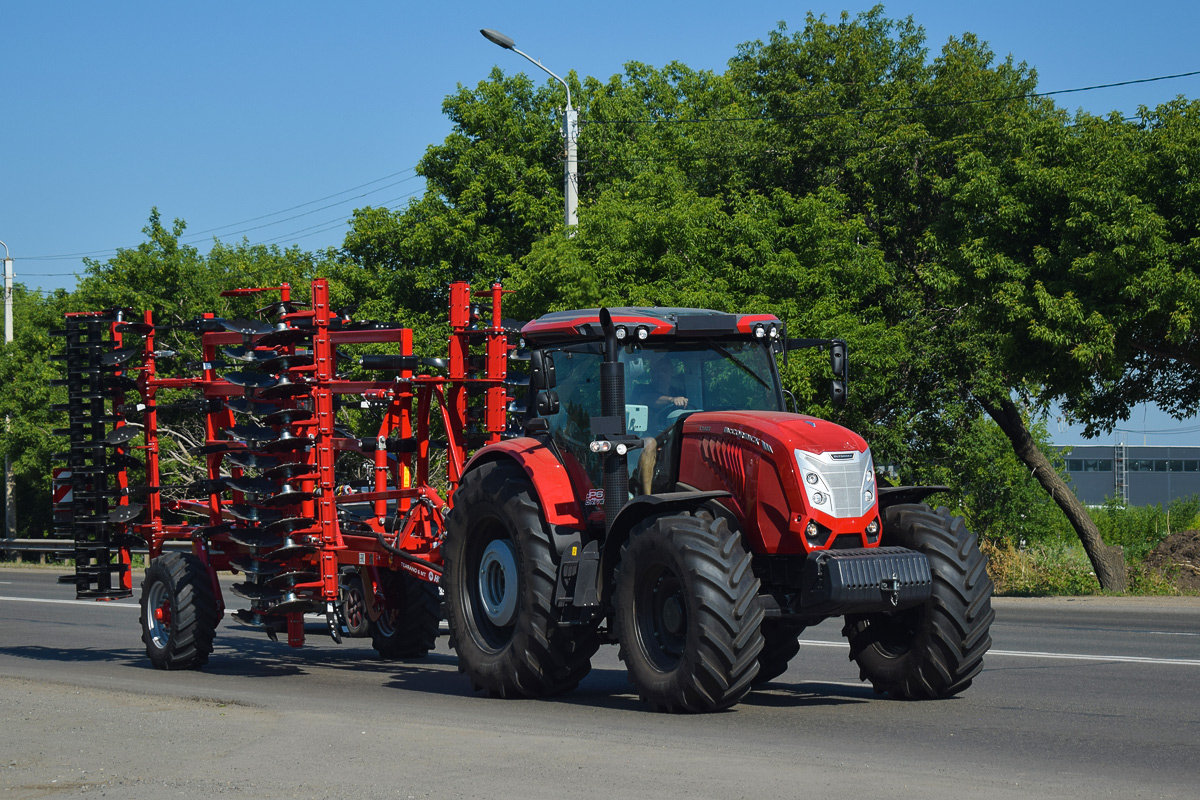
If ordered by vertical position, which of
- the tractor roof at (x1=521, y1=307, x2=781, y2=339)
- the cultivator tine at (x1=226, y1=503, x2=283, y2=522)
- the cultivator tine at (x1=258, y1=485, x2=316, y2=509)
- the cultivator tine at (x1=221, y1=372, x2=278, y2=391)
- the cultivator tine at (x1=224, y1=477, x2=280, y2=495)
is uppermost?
the tractor roof at (x1=521, y1=307, x2=781, y2=339)

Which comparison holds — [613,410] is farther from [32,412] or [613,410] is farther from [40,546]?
[32,412]

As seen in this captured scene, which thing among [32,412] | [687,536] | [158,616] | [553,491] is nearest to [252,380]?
[158,616]

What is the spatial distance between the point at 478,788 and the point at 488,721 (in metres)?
2.41

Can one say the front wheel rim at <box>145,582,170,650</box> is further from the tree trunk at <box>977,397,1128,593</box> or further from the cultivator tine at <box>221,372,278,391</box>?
the tree trunk at <box>977,397,1128,593</box>

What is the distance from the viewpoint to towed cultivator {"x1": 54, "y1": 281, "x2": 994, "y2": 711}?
902 cm

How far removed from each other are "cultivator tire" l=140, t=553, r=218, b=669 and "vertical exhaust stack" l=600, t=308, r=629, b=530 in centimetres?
502

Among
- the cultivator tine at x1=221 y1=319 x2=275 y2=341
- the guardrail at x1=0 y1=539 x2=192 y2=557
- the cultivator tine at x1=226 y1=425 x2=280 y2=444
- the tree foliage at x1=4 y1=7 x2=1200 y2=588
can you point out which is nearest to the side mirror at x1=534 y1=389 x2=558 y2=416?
the cultivator tine at x1=226 y1=425 x2=280 y2=444

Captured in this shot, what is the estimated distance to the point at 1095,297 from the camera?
858 inches

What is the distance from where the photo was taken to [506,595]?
10.6 m

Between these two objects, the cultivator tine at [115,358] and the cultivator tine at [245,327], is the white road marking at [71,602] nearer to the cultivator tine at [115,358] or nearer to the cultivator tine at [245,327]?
the cultivator tine at [115,358]

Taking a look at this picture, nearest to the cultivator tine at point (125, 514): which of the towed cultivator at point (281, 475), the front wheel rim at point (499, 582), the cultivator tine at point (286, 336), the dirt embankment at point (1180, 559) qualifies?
the towed cultivator at point (281, 475)

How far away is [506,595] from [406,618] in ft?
10.7

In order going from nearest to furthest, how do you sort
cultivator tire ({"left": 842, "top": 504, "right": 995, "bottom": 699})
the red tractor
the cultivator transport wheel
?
the red tractor → cultivator tire ({"left": 842, "top": 504, "right": 995, "bottom": 699}) → the cultivator transport wheel

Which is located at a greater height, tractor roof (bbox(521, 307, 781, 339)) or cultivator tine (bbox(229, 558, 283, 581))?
Result: tractor roof (bbox(521, 307, 781, 339))
